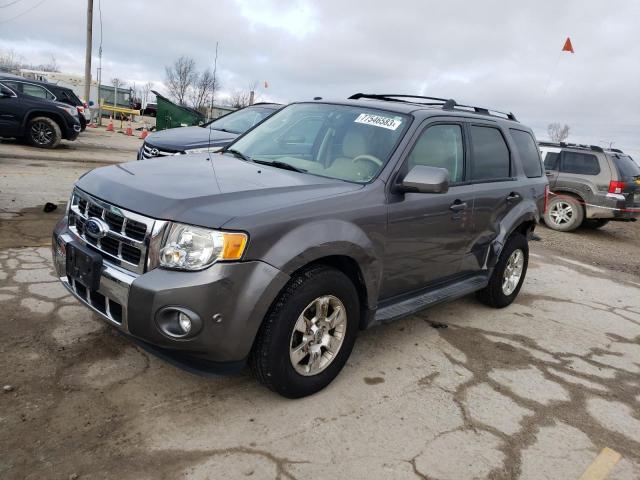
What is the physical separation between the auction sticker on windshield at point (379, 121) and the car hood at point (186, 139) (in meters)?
3.54

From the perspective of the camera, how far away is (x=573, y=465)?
2773 mm

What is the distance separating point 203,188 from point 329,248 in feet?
2.53

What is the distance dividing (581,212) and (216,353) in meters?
9.85

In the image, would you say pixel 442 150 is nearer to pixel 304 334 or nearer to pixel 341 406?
pixel 304 334

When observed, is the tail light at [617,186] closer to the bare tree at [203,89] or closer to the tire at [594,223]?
the tire at [594,223]

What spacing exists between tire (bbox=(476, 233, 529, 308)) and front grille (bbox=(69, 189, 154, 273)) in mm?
3298

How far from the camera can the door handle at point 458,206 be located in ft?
12.7

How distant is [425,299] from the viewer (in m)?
3.83

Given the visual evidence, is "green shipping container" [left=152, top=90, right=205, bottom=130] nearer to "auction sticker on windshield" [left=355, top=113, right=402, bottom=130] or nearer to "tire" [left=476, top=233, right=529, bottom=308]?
"tire" [left=476, top=233, right=529, bottom=308]

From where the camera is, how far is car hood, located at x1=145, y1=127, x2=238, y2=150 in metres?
7.25

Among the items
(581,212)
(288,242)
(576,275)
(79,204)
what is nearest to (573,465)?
(288,242)

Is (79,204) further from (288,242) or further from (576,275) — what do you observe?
(576,275)

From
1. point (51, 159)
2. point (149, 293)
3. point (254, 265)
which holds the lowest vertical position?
point (51, 159)

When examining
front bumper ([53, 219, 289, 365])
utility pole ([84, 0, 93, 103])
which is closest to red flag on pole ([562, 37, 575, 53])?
front bumper ([53, 219, 289, 365])
